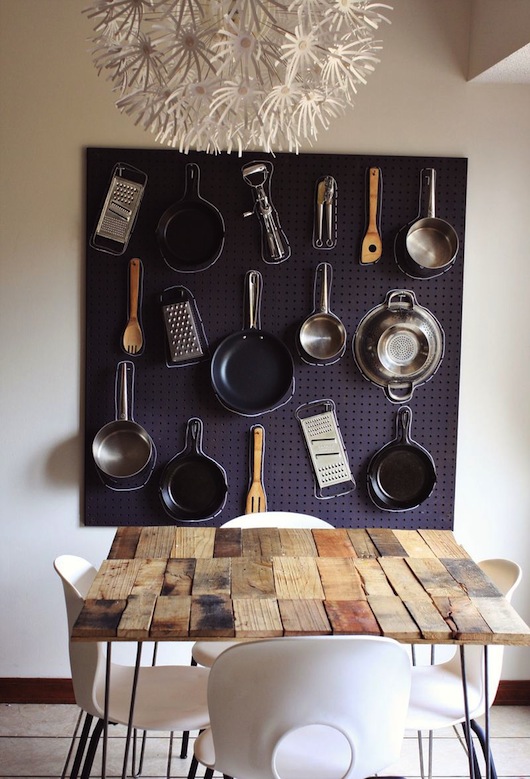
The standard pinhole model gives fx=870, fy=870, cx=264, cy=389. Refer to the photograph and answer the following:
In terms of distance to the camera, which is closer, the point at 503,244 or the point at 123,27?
the point at 123,27

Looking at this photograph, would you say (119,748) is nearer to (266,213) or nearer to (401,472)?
(401,472)

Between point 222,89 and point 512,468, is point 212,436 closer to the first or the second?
point 512,468

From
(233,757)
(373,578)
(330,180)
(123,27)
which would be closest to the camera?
(123,27)

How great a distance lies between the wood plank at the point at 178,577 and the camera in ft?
7.16

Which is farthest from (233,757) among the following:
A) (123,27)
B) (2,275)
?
(2,275)

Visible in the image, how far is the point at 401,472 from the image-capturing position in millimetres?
3340

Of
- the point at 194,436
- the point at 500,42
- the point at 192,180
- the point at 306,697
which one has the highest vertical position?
the point at 500,42

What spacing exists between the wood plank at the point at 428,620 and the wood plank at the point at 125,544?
82 centimetres

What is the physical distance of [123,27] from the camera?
5.65ft

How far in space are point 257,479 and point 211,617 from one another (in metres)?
1.30

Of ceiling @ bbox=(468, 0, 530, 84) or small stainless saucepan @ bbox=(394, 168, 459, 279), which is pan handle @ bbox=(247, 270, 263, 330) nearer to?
small stainless saucepan @ bbox=(394, 168, 459, 279)

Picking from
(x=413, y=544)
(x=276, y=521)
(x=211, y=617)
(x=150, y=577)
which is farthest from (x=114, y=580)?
(x=413, y=544)

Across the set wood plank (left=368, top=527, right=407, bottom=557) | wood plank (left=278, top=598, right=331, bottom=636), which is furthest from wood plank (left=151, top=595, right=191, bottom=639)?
wood plank (left=368, top=527, right=407, bottom=557)

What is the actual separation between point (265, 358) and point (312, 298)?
287mm
